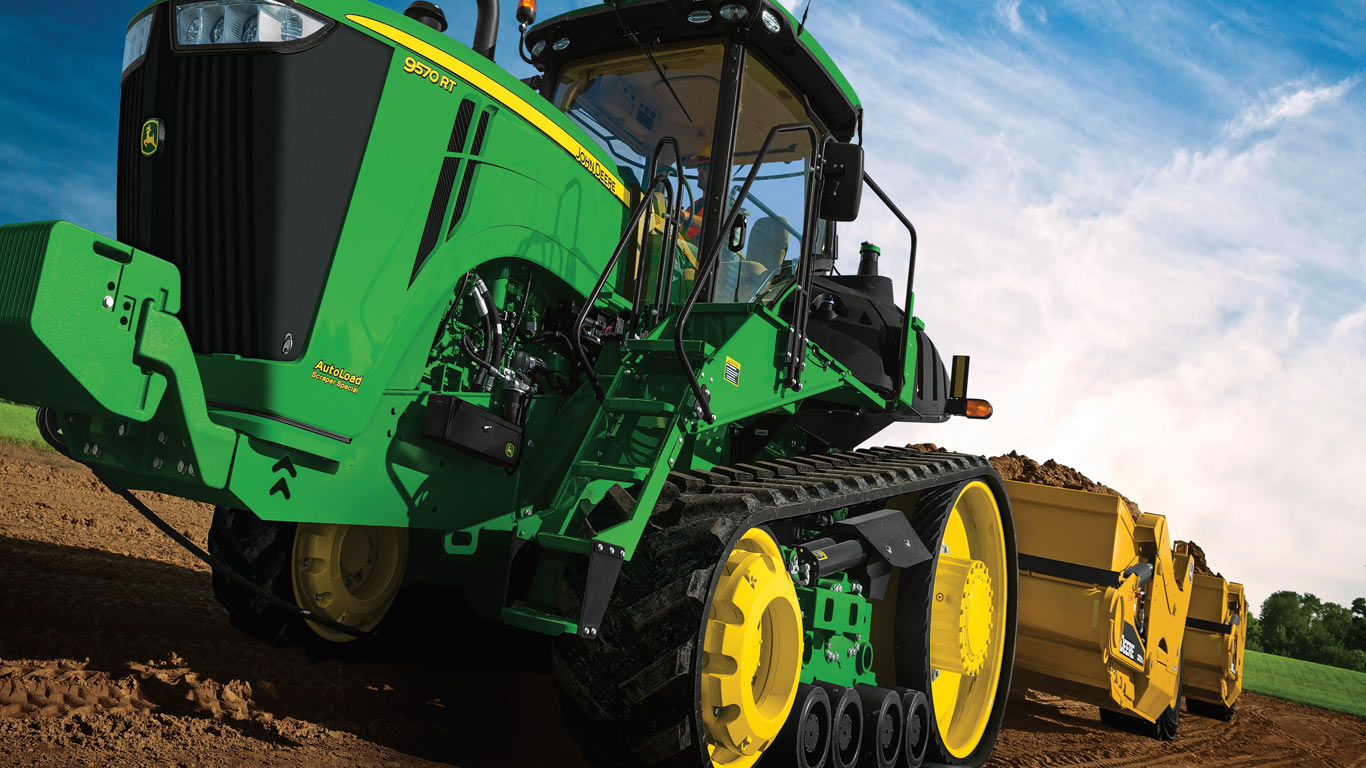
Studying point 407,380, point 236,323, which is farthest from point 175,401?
point 407,380

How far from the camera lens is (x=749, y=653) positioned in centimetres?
314

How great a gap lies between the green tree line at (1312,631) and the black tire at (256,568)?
18052mm

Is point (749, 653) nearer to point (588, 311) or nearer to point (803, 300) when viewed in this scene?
point (588, 311)

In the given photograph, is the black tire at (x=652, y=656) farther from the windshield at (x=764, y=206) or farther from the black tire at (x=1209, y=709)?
the black tire at (x=1209, y=709)

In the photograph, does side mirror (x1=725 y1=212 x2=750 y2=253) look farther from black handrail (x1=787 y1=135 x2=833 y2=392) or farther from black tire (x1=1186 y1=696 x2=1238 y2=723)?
black tire (x1=1186 y1=696 x2=1238 y2=723)

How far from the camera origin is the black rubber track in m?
2.92

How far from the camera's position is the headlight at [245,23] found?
291 centimetres

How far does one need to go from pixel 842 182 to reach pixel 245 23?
2.20 meters

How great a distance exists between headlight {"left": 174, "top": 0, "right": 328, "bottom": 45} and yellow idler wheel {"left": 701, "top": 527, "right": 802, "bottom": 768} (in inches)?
85.4

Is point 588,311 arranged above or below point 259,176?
below

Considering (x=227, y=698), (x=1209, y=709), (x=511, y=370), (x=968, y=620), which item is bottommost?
(x=1209, y=709)

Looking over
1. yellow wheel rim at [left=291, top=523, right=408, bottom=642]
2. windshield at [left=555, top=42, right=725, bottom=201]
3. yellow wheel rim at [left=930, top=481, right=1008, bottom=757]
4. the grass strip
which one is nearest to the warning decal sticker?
windshield at [left=555, top=42, right=725, bottom=201]

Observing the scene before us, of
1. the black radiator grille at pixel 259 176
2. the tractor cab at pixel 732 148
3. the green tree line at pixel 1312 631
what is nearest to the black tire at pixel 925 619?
the tractor cab at pixel 732 148

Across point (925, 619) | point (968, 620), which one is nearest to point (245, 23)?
point (925, 619)
